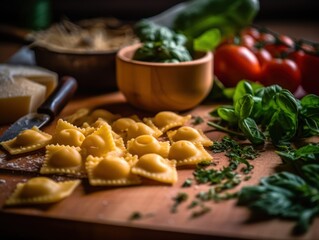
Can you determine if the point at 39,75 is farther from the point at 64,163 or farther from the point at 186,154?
the point at 186,154

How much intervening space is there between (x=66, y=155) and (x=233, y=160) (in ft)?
1.55

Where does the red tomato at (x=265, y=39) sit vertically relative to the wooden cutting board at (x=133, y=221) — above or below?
above

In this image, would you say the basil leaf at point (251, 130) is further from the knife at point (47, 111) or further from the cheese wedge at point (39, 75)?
the cheese wedge at point (39, 75)

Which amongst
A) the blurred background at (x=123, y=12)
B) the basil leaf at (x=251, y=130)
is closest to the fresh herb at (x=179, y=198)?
the basil leaf at (x=251, y=130)

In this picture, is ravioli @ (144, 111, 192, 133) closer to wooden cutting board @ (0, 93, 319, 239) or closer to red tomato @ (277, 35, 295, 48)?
wooden cutting board @ (0, 93, 319, 239)

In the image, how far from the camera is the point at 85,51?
1.96m

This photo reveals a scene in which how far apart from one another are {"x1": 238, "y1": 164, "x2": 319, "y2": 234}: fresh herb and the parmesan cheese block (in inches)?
34.0

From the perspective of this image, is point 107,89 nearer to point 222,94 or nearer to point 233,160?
point 222,94

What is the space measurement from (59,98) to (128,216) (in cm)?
71

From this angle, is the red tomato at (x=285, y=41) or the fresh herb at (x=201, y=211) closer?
the fresh herb at (x=201, y=211)

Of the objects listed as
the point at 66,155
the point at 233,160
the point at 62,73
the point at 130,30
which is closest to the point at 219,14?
the point at 130,30

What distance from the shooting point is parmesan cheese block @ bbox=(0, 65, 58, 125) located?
5.46 ft

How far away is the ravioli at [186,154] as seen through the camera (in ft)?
4.50

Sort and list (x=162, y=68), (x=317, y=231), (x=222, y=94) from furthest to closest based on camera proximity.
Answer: (x=222, y=94)
(x=162, y=68)
(x=317, y=231)
